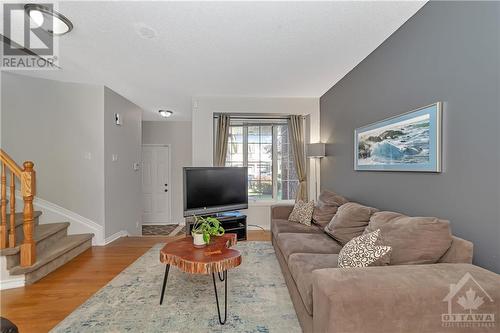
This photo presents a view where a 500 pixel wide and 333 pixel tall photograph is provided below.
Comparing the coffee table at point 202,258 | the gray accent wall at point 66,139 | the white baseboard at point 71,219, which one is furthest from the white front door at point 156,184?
the coffee table at point 202,258

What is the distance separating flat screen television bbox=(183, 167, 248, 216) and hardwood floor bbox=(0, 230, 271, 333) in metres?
1.06

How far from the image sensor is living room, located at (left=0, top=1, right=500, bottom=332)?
158 centimetres

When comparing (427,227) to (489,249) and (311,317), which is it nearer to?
(489,249)

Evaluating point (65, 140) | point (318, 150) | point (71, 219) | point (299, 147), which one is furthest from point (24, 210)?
point (299, 147)

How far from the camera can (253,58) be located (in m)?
3.03

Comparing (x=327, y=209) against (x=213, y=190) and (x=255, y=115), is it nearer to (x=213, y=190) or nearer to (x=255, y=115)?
(x=213, y=190)

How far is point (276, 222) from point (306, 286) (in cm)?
187

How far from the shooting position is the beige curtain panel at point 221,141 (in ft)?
15.7

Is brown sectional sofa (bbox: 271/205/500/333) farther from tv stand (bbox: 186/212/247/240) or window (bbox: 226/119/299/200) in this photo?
window (bbox: 226/119/299/200)

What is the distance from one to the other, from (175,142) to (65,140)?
2.79 metres

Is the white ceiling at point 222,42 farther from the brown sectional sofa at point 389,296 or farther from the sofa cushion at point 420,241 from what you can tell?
the brown sectional sofa at point 389,296

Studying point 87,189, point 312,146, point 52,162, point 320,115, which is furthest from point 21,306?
point 320,115

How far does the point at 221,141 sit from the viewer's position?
4.79m

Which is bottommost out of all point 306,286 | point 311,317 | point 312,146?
point 311,317
